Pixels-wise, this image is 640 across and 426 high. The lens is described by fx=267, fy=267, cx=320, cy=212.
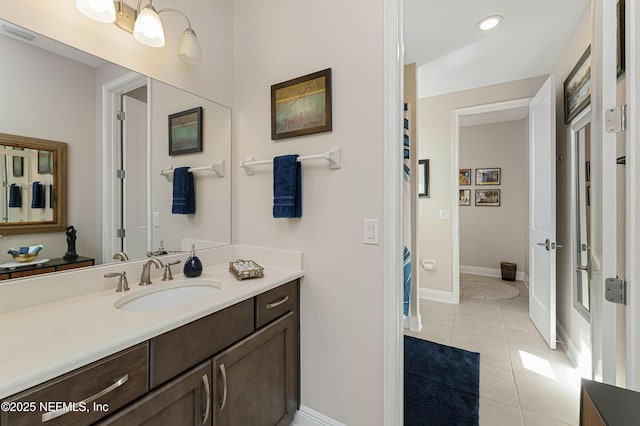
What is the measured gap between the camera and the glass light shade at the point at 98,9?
3.63 feet

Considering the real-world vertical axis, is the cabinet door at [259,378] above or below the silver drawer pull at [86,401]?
below

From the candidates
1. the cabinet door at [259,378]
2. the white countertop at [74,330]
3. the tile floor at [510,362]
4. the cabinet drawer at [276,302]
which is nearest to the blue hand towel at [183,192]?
the white countertop at [74,330]

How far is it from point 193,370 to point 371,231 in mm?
961

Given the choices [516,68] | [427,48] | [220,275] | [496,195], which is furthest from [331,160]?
[496,195]

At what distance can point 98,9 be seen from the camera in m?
1.13

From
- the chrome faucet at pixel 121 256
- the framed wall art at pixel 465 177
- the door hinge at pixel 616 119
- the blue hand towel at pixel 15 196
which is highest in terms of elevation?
the framed wall art at pixel 465 177

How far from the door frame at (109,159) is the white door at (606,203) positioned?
6.86 ft

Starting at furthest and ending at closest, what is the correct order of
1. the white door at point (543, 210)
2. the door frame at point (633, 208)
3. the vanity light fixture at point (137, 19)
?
1. the white door at point (543, 210)
2. the vanity light fixture at point (137, 19)
3. the door frame at point (633, 208)

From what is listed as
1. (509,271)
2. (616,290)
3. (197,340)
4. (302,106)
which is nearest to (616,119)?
(616,290)

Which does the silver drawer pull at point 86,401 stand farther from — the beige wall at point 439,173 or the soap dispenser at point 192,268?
the beige wall at point 439,173

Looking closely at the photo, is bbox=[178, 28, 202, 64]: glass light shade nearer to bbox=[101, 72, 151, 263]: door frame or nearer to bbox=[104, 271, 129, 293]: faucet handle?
bbox=[101, 72, 151, 263]: door frame

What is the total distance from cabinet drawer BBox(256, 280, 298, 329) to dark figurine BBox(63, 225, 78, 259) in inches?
32.4

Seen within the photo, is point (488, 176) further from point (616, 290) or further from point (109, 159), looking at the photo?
point (109, 159)

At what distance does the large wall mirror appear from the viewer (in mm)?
1032
